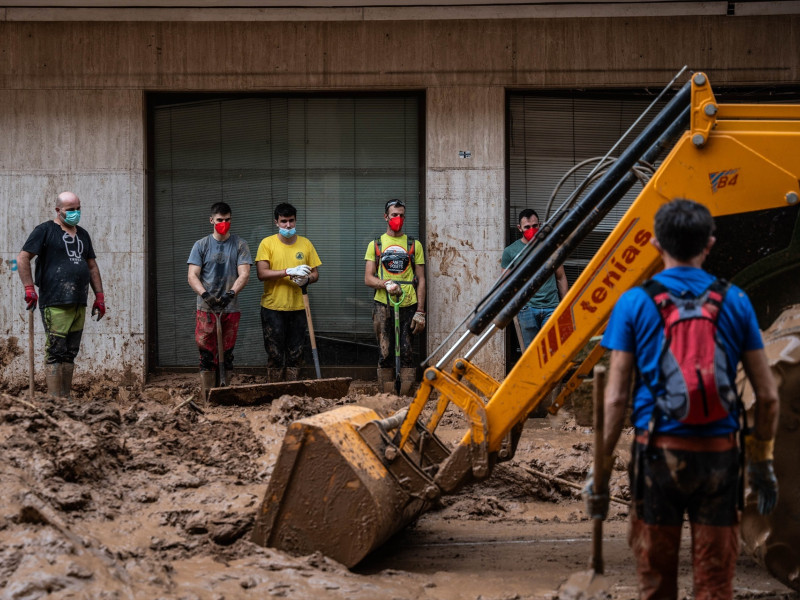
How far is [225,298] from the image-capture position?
938 cm

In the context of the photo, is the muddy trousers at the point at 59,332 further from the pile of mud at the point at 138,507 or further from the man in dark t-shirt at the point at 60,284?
the pile of mud at the point at 138,507

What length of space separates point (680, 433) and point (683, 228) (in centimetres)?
74

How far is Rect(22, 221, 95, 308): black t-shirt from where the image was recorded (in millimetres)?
8812

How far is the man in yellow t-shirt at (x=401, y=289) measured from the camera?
9875mm

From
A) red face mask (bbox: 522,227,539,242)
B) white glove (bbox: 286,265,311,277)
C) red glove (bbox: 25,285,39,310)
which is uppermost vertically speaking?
red face mask (bbox: 522,227,539,242)

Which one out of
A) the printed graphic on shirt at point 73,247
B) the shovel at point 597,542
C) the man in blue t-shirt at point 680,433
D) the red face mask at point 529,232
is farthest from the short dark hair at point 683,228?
the printed graphic on shirt at point 73,247

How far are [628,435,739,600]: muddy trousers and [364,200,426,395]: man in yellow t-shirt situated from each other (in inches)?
254

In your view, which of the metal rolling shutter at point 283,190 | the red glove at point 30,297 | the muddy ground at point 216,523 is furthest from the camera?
the metal rolling shutter at point 283,190

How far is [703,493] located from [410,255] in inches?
266

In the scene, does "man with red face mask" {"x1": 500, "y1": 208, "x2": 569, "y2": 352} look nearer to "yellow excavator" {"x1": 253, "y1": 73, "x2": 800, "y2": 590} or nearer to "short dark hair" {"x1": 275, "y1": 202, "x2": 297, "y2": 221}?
"short dark hair" {"x1": 275, "y1": 202, "x2": 297, "y2": 221}

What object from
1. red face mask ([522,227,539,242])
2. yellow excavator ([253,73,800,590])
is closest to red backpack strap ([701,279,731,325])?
yellow excavator ([253,73,800,590])

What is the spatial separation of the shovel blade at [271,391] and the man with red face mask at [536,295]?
2014 millimetres

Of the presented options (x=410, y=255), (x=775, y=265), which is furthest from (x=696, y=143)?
(x=410, y=255)

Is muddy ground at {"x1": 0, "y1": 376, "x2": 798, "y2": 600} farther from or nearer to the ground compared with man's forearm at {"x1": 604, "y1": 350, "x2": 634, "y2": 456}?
nearer to the ground
